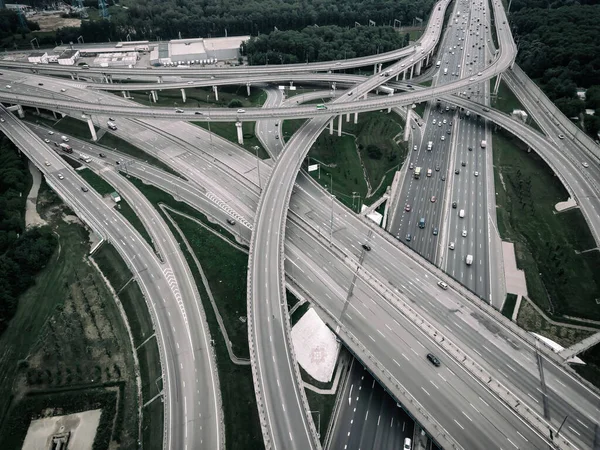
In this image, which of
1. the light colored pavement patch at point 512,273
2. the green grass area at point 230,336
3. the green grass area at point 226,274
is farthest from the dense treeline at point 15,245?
the light colored pavement patch at point 512,273

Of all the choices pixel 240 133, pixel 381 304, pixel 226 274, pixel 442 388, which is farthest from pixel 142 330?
pixel 240 133

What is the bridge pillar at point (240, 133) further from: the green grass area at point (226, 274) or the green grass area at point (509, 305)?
the green grass area at point (509, 305)

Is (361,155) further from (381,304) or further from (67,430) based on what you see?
(67,430)


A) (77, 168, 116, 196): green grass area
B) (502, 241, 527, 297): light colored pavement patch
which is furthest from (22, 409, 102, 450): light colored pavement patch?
(502, 241, 527, 297): light colored pavement patch

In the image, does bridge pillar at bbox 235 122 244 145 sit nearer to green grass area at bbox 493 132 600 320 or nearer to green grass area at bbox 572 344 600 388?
green grass area at bbox 493 132 600 320

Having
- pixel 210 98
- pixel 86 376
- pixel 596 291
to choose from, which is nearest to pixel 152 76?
pixel 210 98

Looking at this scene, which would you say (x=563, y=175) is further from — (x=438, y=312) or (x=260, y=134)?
(x=260, y=134)
